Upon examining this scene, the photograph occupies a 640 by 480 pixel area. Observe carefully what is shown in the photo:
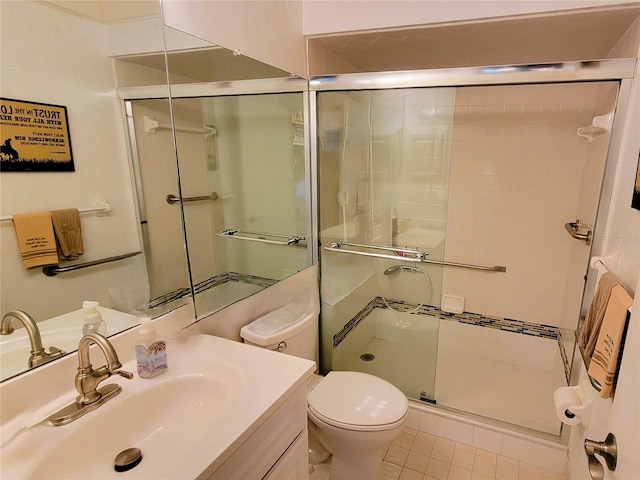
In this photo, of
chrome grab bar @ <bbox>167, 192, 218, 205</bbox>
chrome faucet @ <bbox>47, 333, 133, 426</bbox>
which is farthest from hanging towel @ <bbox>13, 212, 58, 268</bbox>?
chrome grab bar @ <bbox>167, 192, 218, 205</bbox>

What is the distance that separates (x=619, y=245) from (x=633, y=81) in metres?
0.63

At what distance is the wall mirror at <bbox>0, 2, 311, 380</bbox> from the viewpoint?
Answer: 91 cm

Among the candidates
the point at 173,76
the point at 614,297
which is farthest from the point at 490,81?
the point at 173,76

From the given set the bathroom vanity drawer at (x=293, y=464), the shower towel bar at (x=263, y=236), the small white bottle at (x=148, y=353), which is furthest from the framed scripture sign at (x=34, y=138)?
the bathroom vanity drawer at (x=293, y=464)

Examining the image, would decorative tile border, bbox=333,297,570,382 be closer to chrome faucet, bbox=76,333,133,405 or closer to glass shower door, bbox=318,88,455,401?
glass shower door, bbox=318,88,455,401

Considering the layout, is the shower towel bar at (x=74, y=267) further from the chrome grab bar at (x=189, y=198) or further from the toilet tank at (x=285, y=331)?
the toilet tank at (x=285, y=331)

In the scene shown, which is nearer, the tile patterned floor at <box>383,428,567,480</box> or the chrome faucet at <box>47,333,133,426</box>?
the chrome faucet at <box>47,333,133,426</box>

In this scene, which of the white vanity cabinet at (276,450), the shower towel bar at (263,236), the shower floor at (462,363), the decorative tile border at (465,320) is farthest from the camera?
the decorative tile border at (465,320)

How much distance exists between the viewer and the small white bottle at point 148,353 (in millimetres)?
1058

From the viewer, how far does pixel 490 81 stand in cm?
158

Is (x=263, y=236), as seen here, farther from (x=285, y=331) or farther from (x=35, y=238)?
(x=35, y=238)

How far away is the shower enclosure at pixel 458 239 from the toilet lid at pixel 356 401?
0.54 m

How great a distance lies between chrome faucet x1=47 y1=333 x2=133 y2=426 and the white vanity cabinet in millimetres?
331

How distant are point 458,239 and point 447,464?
1.35m
